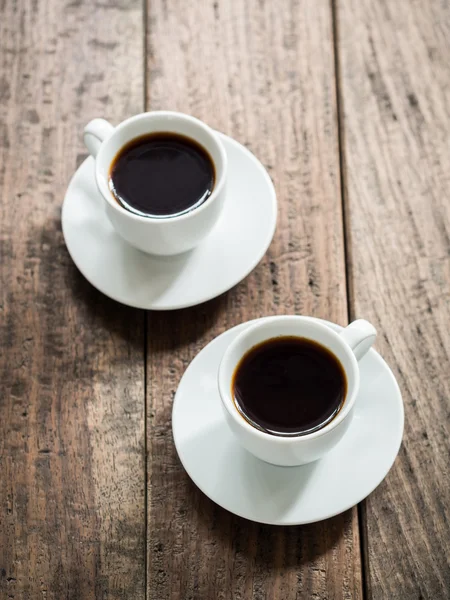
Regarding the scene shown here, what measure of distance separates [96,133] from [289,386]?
504 millimetres

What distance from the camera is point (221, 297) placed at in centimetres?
120

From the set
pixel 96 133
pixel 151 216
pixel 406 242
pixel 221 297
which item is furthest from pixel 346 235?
pixel 96 133

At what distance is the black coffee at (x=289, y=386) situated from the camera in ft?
3.22

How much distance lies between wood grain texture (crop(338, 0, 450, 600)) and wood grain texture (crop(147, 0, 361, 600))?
4 centimetres

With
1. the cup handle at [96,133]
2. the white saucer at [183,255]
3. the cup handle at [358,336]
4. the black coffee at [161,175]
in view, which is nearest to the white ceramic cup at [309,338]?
the cup handle at [358,336]

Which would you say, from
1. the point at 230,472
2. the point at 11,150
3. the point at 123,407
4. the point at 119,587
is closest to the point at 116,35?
the point at 11,150

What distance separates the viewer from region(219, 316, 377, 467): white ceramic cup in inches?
36.3

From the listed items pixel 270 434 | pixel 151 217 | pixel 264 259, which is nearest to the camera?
pixel 270 434

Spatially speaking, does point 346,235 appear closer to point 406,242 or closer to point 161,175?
point 406,242

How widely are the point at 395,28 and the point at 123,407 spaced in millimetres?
863

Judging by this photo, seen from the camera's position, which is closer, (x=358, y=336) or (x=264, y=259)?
(x=358, y=336)

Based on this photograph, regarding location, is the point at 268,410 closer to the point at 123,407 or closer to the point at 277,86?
the point at 123,407

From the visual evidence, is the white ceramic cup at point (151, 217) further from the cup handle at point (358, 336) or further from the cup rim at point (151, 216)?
the cup handle at point (358, 336)

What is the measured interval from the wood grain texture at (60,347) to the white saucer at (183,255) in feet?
0.22
